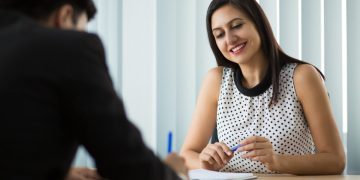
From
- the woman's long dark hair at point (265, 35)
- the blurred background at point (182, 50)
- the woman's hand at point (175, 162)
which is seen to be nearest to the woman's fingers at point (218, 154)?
the woman's long dark hair at point (265, 35)

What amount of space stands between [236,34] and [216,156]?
0.57m

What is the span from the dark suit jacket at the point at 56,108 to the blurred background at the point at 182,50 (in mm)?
2101

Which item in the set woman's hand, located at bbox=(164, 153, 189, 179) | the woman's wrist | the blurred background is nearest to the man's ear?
woman's hand, located at bbox=(164, 153, 189, 179)

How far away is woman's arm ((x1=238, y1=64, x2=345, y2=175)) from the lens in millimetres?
1691

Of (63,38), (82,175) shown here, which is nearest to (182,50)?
(82,175)

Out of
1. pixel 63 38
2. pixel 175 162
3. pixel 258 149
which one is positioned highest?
pixel 63 38

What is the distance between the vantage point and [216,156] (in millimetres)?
1696

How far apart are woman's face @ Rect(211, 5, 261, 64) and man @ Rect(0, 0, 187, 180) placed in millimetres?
1305

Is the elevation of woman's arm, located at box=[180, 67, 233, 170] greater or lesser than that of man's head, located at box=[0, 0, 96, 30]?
lesser

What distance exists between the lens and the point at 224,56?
7.13ft

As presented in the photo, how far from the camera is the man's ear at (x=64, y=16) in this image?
2.74 ft

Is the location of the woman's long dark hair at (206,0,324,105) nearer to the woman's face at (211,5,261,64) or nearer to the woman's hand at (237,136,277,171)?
the woman's face at (211,5,261,64)

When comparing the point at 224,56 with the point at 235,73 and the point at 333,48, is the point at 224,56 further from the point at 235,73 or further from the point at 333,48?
the point at 333,48

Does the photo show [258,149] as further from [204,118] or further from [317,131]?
[204,118]
